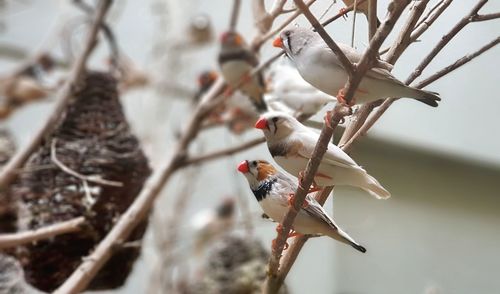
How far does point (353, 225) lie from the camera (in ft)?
1.72

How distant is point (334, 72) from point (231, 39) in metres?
0.73

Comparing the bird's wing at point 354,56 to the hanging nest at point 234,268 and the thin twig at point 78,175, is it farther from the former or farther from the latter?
the hanging nest at point 234,268

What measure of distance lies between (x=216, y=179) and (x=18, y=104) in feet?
3.63

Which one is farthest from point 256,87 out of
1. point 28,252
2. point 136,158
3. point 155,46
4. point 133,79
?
point 155,46

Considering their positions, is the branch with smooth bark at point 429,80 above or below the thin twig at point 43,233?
above

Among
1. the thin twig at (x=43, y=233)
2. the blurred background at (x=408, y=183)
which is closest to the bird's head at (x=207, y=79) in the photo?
the blurred background at (x=408, y=183)

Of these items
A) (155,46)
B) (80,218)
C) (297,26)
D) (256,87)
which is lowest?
(155,46)

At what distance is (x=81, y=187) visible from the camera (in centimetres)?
103

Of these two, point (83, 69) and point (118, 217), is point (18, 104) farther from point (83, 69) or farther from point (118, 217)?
point (118, 217)

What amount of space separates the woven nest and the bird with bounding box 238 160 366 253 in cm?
54

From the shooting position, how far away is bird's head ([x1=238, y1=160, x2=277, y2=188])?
555 millimetres

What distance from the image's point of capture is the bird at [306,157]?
1.50 ft

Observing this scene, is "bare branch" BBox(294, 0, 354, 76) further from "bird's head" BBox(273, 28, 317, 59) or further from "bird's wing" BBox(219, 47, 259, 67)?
"bird's wing" BBox(219, 47, 259, 67)

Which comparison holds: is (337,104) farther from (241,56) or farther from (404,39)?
(241,56)
